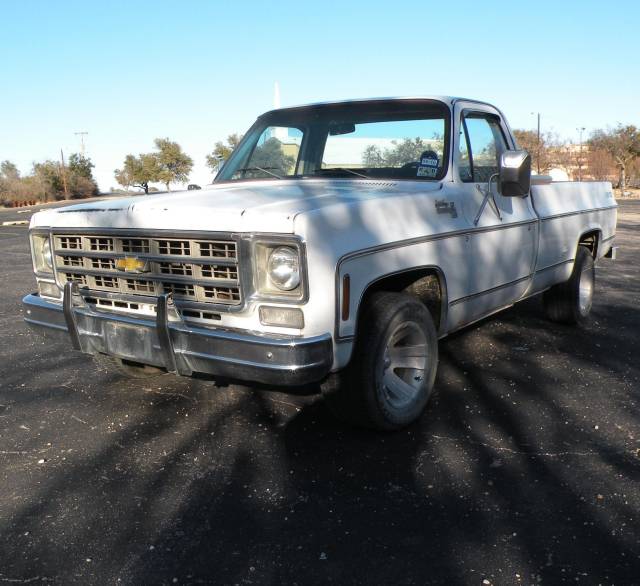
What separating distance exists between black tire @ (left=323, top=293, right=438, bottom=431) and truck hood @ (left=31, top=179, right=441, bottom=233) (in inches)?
23.9

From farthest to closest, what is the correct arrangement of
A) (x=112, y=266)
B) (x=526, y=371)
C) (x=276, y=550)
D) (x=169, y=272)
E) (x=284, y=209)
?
(x=526, y=371), (x=112, y=266), (x=169, y=272), (x=284, y=209), (x=276, y=550)

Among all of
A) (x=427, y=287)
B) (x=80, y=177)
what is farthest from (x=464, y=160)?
(x=80, y=177)

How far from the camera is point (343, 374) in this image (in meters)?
3.22

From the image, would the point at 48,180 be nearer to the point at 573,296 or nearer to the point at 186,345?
the point at 573,296

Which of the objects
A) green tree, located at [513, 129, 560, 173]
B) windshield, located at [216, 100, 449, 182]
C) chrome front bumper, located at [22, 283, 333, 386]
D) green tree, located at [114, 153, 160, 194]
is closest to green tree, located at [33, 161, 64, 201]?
green tree, located at [114, 153, 160, 194]

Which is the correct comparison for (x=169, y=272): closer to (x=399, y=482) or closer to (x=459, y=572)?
(x=399, y=482)

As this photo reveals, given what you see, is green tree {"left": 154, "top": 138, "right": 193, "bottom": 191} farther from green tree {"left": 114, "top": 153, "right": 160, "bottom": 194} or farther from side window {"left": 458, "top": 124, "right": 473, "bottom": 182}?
side window {"left": 458, "top": 124, "right": 473, "bottom": 182}

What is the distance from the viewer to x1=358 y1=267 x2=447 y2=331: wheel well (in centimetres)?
361

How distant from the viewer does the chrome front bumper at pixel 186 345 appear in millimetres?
2816

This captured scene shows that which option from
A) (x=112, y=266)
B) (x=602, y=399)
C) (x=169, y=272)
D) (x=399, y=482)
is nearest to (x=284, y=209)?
(x=169, y=272)

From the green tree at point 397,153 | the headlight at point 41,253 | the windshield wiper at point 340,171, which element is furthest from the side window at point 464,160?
the headlight at point 41,253

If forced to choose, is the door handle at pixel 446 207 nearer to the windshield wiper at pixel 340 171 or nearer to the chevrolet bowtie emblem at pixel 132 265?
the windshield wiper at pixel 340 171

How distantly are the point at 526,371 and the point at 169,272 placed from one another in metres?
2.76

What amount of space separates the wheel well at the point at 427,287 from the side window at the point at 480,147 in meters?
0.80
